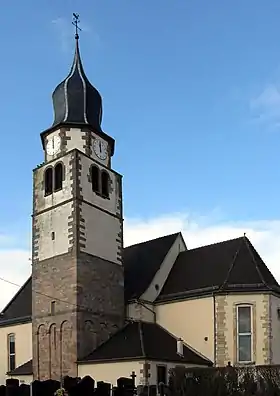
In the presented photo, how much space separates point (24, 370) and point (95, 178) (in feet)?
36.7

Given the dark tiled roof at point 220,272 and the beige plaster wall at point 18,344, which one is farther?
the beige plaster wall at point 18,344

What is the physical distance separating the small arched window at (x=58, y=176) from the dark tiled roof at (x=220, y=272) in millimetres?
8306

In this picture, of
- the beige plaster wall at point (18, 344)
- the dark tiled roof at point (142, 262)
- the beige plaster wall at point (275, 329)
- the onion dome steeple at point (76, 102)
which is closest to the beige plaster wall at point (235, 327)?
the beige plaster wall at point (275, 329)

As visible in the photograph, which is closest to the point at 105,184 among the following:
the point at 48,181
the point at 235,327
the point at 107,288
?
the point at 48,181

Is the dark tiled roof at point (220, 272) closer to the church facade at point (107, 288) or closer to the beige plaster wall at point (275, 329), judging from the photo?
the church facade at point (107, 288)

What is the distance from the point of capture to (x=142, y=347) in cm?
3184

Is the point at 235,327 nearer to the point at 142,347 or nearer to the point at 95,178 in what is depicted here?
the point at 142,347

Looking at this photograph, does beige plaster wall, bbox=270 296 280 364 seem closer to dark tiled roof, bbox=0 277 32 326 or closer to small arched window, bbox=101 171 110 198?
small arched window, bbox=101 171 110 198

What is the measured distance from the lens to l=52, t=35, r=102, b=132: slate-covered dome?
121 ft

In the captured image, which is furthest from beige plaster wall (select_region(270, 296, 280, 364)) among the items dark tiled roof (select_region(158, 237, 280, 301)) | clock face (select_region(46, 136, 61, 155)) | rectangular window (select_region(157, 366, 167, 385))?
clock face (select_region(46, 136, 61, 155))

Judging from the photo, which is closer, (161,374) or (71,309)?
(161,374)

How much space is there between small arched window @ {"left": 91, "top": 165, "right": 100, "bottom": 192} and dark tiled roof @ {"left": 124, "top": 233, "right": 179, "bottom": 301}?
5.69m

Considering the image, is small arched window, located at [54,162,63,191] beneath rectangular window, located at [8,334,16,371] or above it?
above

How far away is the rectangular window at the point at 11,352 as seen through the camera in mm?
40312
